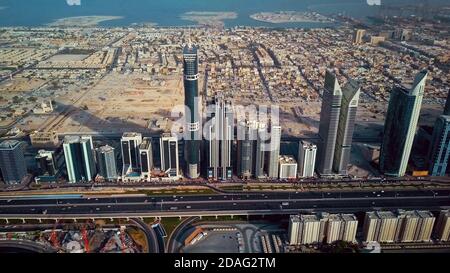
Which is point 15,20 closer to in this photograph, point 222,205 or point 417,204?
point 222,205

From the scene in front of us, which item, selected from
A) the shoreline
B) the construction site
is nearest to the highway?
the construction site

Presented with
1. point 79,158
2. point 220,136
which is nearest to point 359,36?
point 220,136

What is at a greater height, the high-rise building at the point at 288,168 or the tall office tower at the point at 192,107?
the tall office tower at the point at 192,107

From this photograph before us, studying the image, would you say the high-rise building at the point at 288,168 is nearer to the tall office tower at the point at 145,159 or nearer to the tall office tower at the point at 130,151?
the tall office tower at the point at 145,159

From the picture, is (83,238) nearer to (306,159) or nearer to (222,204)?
(222,204)

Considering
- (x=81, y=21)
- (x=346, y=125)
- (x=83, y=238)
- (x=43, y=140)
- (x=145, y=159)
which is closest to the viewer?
(x=83, y=238)

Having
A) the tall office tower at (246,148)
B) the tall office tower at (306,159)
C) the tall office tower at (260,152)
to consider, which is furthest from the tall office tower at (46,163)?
the tall office tower at (306,159)

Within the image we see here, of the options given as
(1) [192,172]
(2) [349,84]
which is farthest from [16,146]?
(2) [349,84]
